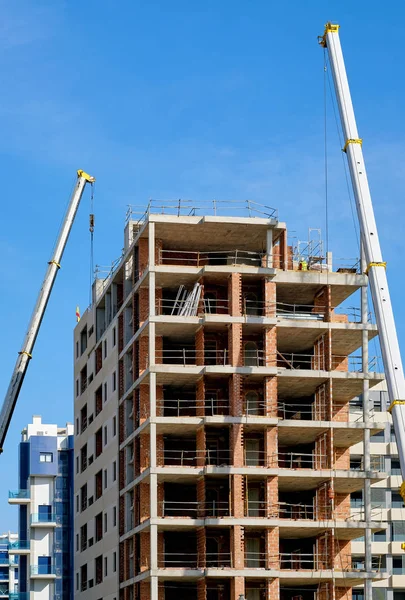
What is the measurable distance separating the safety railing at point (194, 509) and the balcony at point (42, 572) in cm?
7660

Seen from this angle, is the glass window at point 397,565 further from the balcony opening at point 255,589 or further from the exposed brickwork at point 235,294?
the exposed brickwork at point 235,294

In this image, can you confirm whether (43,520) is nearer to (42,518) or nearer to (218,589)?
(42,518)

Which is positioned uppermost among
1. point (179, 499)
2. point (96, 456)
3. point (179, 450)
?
point (96, 456)

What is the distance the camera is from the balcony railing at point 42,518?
6639 inches

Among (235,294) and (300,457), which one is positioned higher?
(235,294)

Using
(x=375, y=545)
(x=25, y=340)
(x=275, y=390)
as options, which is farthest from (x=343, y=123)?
(x=375, y=545)

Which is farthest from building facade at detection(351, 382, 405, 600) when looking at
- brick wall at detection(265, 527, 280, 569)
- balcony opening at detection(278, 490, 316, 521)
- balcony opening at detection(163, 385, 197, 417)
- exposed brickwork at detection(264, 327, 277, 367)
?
brick wall at detection(265, 527, 280, 569)

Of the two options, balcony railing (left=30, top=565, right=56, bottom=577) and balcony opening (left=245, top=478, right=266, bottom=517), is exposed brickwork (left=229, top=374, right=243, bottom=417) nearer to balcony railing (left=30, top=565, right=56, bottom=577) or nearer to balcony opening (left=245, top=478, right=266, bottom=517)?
balcony opening (left=245, top=478, right=266, bottom=517)

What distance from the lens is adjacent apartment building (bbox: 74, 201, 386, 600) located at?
9069cm

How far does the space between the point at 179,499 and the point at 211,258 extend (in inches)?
686

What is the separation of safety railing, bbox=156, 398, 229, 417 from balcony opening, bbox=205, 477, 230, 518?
481cm

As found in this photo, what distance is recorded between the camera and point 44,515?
17062 centimetres

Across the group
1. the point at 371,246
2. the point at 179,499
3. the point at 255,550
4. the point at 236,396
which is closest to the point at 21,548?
the point at 179,499

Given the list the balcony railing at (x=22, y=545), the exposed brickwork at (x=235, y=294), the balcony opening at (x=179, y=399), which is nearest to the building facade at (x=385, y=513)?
the balcony opening at (x=179, y=399)
